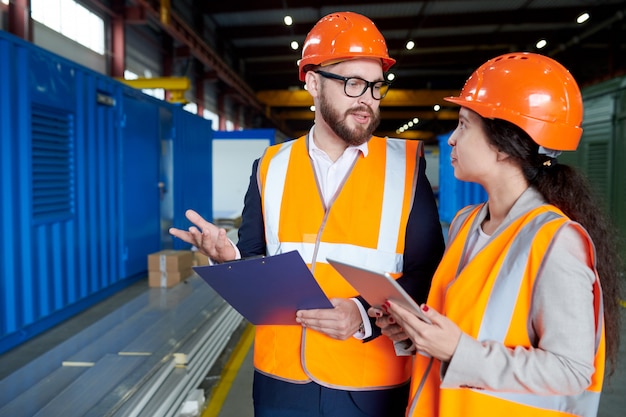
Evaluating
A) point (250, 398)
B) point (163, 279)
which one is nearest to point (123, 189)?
point (163, 279)

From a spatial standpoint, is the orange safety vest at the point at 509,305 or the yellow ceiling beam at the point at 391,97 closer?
the orange safety vest at the point at 509,305

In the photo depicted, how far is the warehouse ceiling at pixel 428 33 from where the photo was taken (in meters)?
12.7

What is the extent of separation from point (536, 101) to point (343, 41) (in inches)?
31.6

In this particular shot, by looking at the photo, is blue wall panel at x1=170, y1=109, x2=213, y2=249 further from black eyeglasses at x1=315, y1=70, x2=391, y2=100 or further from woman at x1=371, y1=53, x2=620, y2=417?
woman at x1=371, y1=53, x2=620, y2=417

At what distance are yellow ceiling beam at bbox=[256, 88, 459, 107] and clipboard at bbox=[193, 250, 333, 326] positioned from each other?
19.3 meters

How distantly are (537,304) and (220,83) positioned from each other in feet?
58.9

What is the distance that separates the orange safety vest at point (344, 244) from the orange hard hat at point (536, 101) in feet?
1.62

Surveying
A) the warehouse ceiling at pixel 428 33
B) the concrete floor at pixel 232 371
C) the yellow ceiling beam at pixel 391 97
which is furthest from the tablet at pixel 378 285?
the yellow ceiling beam at pixel 391 97

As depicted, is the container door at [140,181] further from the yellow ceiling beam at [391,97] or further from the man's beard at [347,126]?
the yellow ceiling beam at [391,97]

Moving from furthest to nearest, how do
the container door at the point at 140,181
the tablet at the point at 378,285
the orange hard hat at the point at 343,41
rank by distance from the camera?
the container door at the point at 140,181
the orange hard hat at the point at 343,41
the tablet at the point at 378,285

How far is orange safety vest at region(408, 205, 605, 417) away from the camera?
116cm

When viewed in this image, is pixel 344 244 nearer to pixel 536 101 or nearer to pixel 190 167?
pixel 536 101

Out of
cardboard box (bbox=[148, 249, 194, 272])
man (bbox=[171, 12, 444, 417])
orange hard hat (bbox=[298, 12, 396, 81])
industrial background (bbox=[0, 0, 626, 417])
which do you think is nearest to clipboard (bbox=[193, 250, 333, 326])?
man (bbox=[171, 12, 444, 417])

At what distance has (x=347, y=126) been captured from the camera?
1.80 metres
